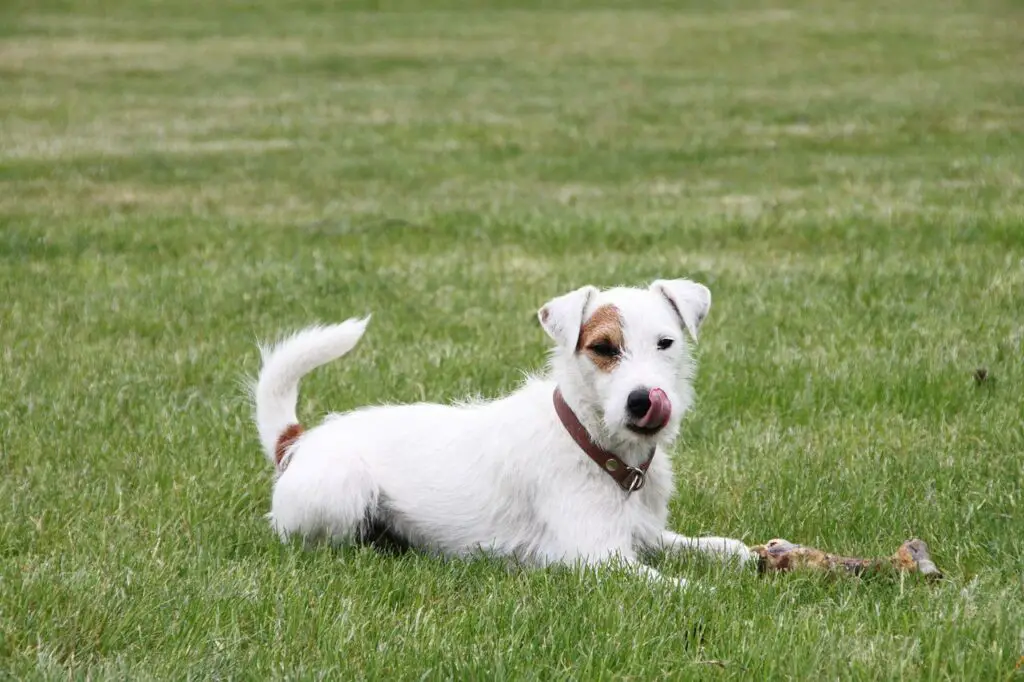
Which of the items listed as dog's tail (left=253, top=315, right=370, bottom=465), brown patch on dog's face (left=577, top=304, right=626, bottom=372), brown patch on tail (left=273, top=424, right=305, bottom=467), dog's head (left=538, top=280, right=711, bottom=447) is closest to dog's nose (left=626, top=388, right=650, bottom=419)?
dog's head (left=538, top=280, right=711, bottom=447)

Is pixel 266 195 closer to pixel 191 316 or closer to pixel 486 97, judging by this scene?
pixel 191 316

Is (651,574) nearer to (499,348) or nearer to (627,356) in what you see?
(627,356)

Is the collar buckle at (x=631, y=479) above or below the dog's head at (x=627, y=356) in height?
below

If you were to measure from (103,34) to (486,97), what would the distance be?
17093 millimetres

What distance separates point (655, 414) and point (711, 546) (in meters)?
0.71

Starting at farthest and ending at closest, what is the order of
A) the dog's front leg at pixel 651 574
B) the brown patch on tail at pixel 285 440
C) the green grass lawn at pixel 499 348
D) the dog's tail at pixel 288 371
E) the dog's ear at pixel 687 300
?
the brown patch on tail at pixel 285 440, the dog's tail at pixel 288 371, the dog's ear at pixel 687 300, the dog's front leg at pixel 651 574, the green grass lawn at pixel 499 348

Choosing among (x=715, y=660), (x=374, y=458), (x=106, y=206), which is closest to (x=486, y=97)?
(x=106, y=206)

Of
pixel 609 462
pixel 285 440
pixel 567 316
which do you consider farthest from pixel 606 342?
pixel 285 440

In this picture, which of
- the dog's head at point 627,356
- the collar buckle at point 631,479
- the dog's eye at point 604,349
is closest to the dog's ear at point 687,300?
the dog's head at point 627,356

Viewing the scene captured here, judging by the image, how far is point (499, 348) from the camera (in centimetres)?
846

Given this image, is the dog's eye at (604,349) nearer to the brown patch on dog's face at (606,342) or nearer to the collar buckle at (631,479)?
the brown patch on dog's face at (606,342)

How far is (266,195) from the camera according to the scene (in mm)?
15711

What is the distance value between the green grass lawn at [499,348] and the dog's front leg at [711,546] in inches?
4.6

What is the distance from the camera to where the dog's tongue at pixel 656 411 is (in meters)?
4.61
